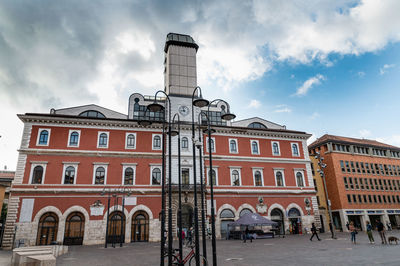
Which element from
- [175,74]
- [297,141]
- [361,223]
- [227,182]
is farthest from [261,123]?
[361,223]

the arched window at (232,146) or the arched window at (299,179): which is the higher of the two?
the arched window at (232,146)

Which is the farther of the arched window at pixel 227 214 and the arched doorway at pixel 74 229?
the arched window at pixel 227 214

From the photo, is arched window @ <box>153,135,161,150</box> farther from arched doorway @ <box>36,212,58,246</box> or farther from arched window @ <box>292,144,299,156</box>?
arched window @ <box>292,144,299,156</box>

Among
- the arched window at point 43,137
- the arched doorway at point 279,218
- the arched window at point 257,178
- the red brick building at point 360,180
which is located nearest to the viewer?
the arched window at point 43,137

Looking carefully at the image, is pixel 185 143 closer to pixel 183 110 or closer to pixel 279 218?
pixel 183 110

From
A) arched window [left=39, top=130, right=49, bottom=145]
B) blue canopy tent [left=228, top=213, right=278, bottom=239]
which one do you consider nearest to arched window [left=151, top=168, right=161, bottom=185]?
blue canopy tent [left=228, top=213, right=278, bottom=239]

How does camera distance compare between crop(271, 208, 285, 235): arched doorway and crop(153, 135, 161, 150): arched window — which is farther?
crop(271, 208, 285, 235): arched doorway

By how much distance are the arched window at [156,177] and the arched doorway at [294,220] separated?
52.2ft

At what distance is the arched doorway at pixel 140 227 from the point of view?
90.1ft

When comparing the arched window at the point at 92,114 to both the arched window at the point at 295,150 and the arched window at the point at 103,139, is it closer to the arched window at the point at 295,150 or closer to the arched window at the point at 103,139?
the arched window at the point at 103,139

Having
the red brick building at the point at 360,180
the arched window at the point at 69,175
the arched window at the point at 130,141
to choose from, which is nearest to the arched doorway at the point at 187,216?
the arched window at the point at 130,141

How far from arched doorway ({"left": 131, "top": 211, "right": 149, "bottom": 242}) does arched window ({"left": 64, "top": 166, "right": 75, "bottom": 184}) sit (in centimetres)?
711

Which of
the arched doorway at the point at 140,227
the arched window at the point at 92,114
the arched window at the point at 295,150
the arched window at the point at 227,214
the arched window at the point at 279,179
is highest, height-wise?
the arched window at the point at 92,114

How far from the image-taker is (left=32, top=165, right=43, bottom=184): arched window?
2627 centimetres
